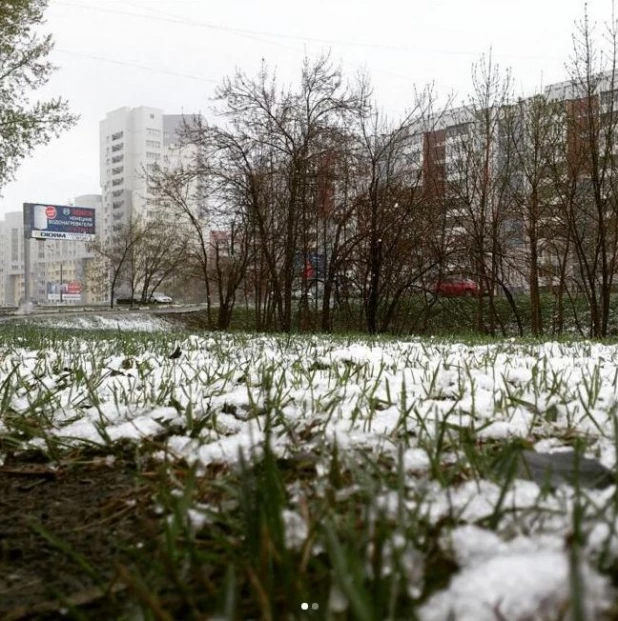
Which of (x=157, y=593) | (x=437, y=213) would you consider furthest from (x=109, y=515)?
(x=437, y=213)

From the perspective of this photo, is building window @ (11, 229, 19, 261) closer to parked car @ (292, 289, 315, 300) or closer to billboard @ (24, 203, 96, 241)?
billboard @ (24, 203, 96, 241)

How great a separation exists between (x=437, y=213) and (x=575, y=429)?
51.0ft

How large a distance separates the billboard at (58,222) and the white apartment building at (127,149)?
200 feet

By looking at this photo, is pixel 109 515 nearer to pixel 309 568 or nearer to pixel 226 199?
pixel 309 568

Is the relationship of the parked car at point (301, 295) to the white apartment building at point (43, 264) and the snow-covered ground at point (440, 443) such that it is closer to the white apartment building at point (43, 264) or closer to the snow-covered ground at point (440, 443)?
the snow-covered ground at point (440, 443)

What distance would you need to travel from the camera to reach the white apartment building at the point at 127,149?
341 ft

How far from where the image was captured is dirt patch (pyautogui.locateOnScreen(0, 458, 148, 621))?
83 cm

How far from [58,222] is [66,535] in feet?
148

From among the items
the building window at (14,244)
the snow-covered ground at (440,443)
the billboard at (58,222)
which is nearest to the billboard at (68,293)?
the building window at (14,244)

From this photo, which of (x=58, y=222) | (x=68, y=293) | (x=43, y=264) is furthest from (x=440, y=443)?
(x=43, y=264)

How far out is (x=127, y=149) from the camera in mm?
106312

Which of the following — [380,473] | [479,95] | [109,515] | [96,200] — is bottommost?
[109,515]

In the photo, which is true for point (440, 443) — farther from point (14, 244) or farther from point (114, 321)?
point (14, 244)

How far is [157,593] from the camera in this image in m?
0.80
